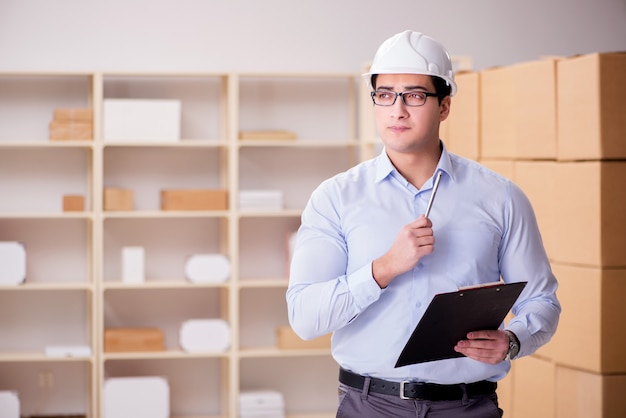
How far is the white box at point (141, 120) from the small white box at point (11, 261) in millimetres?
719

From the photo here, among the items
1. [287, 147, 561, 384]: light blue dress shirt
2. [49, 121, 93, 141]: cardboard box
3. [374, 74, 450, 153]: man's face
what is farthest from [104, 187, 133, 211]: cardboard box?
[374, 74, 450, 153]: man's face

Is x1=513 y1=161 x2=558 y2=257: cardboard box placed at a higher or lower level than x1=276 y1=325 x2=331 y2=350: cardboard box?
higher

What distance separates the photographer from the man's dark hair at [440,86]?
186 centimetres

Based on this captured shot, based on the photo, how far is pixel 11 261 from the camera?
15.3ft

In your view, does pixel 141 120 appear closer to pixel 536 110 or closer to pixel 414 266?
pixel 536 110

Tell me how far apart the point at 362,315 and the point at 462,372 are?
8.9 inches

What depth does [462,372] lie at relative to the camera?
182cm

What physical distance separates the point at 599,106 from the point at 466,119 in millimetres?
995

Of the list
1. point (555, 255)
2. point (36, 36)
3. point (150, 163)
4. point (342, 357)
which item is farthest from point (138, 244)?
point (342, 357)

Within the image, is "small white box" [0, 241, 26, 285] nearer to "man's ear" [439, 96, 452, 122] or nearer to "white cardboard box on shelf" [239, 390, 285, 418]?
"white cardboard box on shelf" [239, 390, 285, 418]

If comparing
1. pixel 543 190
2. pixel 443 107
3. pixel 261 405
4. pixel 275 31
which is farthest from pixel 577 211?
pixel 275 31

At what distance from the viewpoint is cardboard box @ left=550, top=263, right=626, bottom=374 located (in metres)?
3.39

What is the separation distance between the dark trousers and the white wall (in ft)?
11.5

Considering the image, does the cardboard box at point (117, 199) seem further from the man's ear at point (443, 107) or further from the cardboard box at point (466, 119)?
the man's ear at point (443, 107)
